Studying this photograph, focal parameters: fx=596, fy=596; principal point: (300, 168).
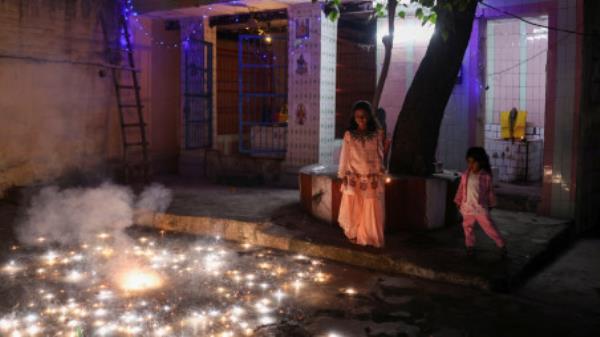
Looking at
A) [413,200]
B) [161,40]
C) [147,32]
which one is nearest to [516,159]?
[413,200]

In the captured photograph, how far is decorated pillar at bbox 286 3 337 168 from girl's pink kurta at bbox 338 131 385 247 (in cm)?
446

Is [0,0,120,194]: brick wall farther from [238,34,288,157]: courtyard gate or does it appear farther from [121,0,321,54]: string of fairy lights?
[238,34,288,157]: courtyard gate

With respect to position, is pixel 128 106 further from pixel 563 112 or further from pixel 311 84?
pixel 563 112

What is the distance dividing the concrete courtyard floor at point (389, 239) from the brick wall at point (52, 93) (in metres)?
2.93

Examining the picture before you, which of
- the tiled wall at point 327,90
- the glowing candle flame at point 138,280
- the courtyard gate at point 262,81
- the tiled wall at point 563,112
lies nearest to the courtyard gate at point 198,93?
the courtyard gate at point 262,81

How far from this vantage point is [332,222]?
9.28m

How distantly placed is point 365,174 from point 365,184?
0.44 feet

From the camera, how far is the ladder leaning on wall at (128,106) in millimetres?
13367

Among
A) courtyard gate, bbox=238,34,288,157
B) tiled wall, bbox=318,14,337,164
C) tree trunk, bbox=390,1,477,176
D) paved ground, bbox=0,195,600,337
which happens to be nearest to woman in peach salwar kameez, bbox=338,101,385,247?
paved ground, bbox=0,195,600,337

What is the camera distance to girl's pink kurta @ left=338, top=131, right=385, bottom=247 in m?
7.96

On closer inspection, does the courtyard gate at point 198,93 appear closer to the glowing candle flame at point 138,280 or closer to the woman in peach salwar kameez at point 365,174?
the woman in peach salwar kameez at point 365,174

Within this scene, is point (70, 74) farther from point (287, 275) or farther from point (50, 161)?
point (287, 275)

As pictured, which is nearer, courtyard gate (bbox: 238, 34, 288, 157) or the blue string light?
the blue string light

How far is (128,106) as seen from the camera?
A: 13.6 meters
